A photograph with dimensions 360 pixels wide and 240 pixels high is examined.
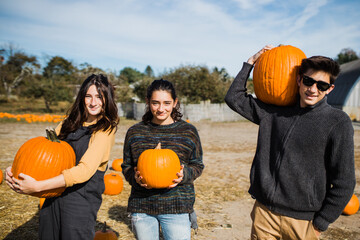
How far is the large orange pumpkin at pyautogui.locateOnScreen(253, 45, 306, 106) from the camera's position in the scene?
205 centimetres

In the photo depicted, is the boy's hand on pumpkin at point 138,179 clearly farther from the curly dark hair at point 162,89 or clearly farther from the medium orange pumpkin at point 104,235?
the medium orange pumpkin at point 104,235

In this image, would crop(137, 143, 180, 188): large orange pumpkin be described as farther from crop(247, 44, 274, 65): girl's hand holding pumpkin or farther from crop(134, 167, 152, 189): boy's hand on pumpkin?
crop(247, 44, 274, 65): girl's hand holding pumpkin

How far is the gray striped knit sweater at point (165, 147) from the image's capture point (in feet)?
7.39

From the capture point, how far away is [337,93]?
82.0 feet

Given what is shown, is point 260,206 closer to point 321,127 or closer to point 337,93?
point 321,127

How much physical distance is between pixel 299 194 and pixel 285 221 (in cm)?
27

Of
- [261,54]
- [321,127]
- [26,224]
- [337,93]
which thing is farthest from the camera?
[337,93]

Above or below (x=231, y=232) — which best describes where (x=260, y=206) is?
above

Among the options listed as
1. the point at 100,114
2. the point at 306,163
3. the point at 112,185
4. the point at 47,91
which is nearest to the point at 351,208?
the point at 306,163

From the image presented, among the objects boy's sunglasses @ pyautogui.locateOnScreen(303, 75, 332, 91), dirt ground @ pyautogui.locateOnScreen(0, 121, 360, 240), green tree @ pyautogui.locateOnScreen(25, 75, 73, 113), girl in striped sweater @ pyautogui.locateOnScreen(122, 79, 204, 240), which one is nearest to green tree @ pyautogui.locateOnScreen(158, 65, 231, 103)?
green tree @ pyautogui.locateOnScreen(25, 75, 73, 113)

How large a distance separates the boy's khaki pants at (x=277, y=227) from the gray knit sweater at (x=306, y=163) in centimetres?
6

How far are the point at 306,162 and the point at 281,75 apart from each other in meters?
0.72

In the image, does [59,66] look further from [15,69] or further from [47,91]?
[47,91]

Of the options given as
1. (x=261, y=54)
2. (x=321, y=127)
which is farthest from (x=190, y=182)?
(x=261, y=54)
